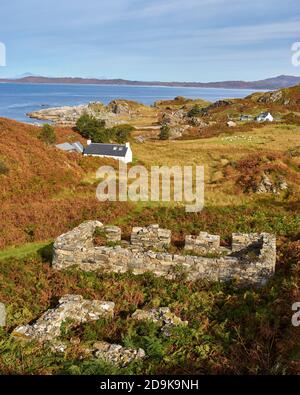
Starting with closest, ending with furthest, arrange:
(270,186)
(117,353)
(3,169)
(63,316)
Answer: (117,353) → (63,316) → (3,169) → (270,186)

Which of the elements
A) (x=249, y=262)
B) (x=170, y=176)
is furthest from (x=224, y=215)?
(x=170, y=176)

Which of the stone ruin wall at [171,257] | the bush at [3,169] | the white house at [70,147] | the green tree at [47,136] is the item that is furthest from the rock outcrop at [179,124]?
the stone ruin wall at [171,257]

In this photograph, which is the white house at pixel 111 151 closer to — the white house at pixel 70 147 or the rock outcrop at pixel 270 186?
the white house at pixel 70 147

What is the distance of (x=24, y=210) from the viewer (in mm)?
24375

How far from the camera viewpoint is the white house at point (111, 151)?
39.0m

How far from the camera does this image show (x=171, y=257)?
656 inches

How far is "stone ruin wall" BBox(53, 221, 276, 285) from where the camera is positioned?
1619cm

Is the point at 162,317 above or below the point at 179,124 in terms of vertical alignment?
below

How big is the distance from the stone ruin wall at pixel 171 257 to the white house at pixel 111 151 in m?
20.1

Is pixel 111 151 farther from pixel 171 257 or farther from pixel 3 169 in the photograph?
pixel 171 257

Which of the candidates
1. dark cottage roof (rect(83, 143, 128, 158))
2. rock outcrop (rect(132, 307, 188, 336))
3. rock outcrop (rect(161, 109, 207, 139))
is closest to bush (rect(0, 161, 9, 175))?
dark cottage roof (rect(83, 143, 128, 158))

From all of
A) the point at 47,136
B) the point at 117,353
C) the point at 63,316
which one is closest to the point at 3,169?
the point at 47,136

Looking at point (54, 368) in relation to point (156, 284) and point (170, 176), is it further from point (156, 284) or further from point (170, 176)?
point (170, 176)

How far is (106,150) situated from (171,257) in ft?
81.5
